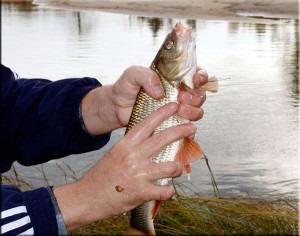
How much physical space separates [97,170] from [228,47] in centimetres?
1282

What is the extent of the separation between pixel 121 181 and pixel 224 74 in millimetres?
8587

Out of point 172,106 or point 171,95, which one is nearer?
point 172,106

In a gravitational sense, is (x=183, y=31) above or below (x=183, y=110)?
above

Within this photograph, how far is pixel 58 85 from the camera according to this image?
333 cm

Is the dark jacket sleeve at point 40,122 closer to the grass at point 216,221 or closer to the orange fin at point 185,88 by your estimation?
Answer: the orange fin at point 185,88

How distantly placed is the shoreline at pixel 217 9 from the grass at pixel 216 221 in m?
16.7

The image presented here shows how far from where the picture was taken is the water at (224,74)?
6039mm

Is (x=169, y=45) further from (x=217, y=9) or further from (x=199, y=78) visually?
(x=217, y=9)

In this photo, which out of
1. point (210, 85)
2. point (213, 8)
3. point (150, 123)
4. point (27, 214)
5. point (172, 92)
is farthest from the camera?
point (213, 8)

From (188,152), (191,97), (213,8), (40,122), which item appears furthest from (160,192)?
(213,8)

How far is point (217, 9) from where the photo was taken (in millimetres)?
24062

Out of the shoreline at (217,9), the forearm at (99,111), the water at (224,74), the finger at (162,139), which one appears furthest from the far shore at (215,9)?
the finger at (162,139)

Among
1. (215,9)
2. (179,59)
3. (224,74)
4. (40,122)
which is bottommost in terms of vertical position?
(224,74)

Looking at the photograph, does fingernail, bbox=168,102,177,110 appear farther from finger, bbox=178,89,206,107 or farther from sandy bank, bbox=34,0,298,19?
sandy bank, bbox=34,0,298,19
